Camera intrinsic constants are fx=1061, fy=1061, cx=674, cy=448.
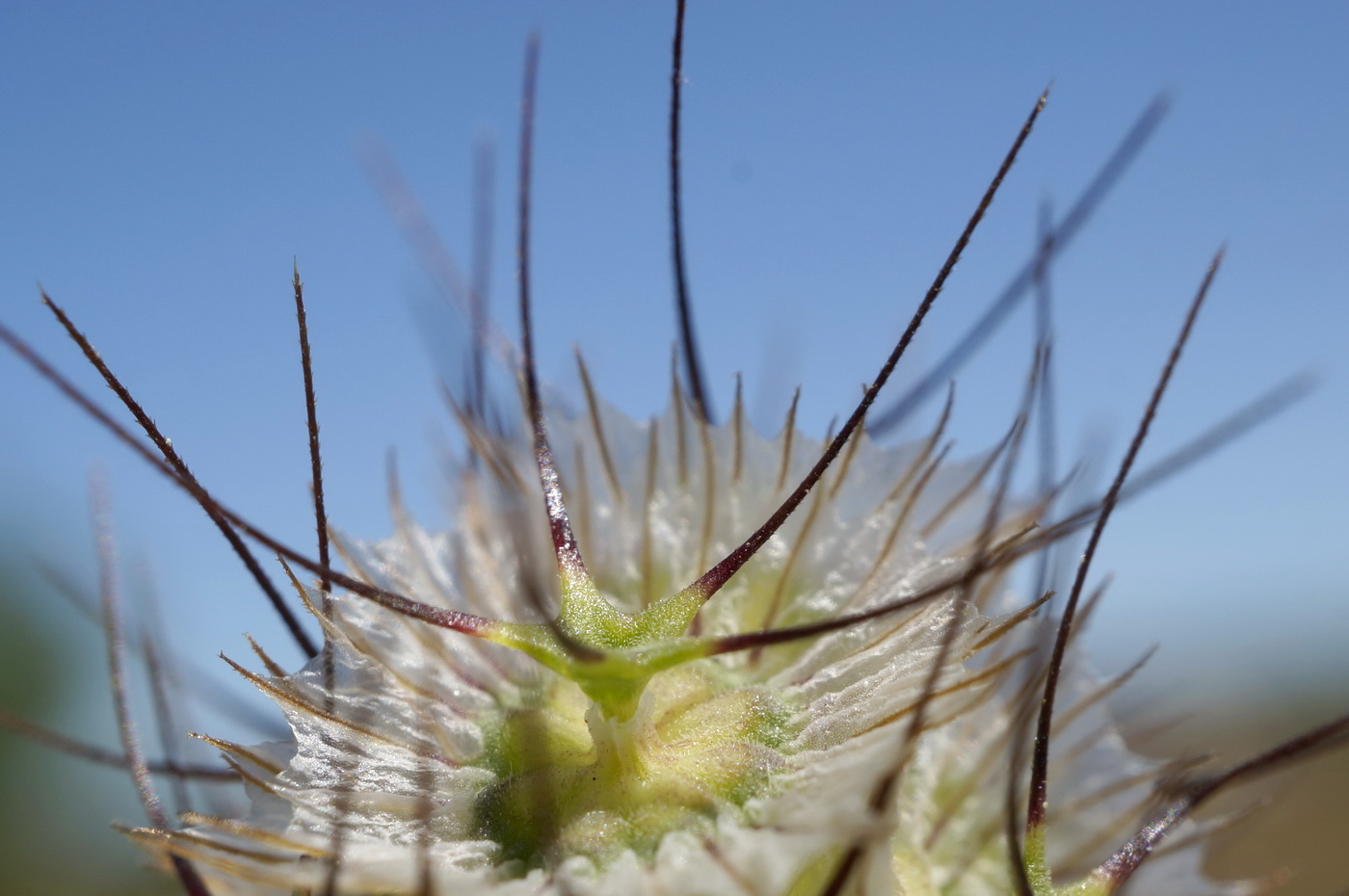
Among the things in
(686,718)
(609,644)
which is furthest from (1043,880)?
(609,644)

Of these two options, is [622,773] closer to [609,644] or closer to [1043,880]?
[609,644]

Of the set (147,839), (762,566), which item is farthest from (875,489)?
(147,839)

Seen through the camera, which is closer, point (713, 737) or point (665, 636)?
point (665, 636)

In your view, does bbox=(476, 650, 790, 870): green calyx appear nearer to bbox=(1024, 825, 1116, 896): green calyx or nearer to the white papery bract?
the white papery bract

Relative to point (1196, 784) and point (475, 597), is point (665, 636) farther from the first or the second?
point (1196, 784)

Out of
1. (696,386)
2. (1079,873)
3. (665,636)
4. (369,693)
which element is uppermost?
(696,386)

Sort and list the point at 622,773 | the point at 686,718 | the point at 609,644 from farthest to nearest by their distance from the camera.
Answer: the point at 686,718 → the point at 622,773 → the point at 609,644

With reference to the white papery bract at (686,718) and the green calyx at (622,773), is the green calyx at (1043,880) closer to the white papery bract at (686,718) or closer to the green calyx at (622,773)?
the white papery bract at (686,718)

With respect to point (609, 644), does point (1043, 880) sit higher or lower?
lower
